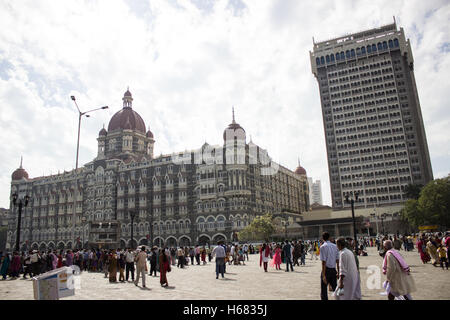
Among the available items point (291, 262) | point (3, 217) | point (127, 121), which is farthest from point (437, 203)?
point (3, 217)

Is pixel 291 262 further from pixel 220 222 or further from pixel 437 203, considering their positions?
pixel 437 203

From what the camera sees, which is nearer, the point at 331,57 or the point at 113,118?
the point at 113,118

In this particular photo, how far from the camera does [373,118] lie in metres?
91.8

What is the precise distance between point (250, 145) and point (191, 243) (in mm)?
20760

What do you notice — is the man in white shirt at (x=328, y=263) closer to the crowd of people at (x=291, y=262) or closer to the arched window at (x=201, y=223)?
the crowd of people at (x=291, y=262)

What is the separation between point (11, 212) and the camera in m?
88.8

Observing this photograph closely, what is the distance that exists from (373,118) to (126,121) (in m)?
62.4

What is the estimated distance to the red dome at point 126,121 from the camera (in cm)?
8050

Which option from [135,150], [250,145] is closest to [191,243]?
[250,145]

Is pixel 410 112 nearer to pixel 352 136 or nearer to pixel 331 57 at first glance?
pixel 352 136

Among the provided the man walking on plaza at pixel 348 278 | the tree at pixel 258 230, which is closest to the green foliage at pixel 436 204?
the tree at pixel 258 230
